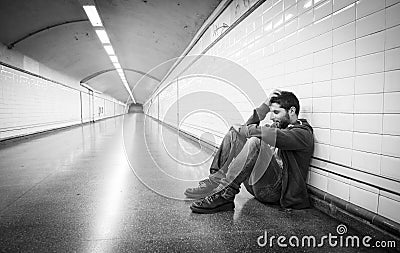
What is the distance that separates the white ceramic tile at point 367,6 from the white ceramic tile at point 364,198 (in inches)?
43.4

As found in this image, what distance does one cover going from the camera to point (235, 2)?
3.86 m

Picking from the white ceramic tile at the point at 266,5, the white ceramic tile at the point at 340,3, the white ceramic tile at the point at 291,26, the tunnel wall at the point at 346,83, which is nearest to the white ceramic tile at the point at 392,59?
Answer: the tunnel wall at the point at 346,83

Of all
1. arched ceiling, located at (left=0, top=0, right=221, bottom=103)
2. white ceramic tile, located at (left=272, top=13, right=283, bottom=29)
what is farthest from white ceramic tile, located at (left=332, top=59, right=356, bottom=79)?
arched ceiling, located at (left=0, top=0, right=221, bottom=103)

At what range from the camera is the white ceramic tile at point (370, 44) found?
1.56 m

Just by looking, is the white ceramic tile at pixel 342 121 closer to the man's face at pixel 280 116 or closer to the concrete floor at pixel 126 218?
the man's face at pixel 280 116

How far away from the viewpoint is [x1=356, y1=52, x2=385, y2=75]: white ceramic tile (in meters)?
1.56

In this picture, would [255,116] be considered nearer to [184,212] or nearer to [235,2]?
[184,212]

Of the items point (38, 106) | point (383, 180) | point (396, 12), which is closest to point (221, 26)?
point (396, 12)

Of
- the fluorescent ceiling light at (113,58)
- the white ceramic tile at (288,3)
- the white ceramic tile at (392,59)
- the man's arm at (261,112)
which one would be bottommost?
the man's arm at (261,112)

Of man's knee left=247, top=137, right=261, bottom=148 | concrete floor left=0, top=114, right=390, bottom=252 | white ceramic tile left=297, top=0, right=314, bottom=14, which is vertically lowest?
concrete floor left=0, top=114, right=390, bottom=252

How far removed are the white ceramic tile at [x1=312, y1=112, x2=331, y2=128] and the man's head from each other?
0.14 m

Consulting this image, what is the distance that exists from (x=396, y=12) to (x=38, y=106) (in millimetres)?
9402

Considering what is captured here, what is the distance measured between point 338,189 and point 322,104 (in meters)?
0.64

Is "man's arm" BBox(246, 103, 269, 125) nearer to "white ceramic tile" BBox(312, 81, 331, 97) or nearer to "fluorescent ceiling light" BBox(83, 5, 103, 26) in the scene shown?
→ "white ceramic tile" BBox(312, 81, 331, 97)
